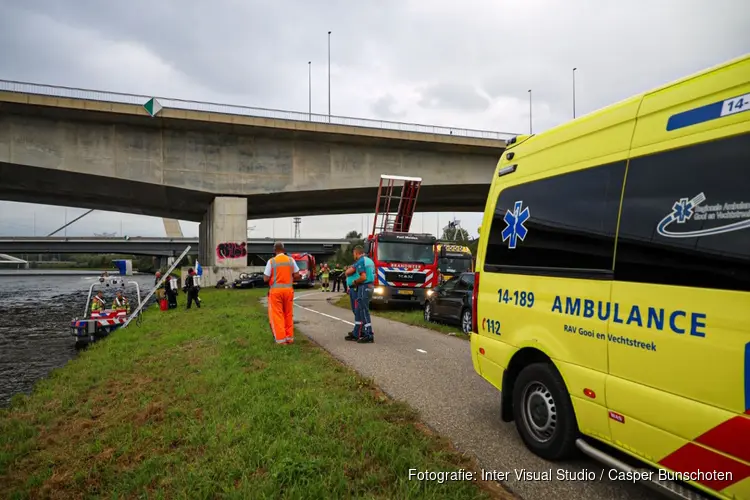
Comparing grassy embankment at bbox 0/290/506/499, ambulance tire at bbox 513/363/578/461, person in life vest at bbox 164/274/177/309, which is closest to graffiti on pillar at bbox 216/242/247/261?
person in life vest at bbox 164/274/177/309

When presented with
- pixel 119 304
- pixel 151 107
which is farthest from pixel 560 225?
pixel 151 107

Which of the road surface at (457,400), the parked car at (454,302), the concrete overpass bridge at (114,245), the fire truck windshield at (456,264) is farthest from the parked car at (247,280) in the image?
→ the concrete overpass bridge at (114,245)

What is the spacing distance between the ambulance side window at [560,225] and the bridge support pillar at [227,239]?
2521cm

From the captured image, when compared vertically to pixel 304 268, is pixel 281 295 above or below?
above

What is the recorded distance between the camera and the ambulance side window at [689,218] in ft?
7.60

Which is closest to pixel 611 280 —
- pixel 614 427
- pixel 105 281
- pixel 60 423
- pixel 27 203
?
pixel 614 427

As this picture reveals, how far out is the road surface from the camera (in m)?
3.33

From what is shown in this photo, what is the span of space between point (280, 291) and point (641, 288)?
6392 mm

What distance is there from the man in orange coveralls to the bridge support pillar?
67.0 feet

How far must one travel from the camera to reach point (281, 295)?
8281 mm

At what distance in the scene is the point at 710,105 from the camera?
2578 mm

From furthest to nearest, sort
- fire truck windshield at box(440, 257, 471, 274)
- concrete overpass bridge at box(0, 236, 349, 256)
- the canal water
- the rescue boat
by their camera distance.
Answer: concrete overpass bridge at box(0, 236, 349, 256) < fire truck windshield at box(440, 257, 471, 274) < the rescue boat < the canal water

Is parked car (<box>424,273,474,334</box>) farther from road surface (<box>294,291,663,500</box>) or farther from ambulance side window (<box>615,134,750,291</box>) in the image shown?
ambulance side window (<box>615,134,750,291</box>)

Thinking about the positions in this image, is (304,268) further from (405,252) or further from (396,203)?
(405,252)
